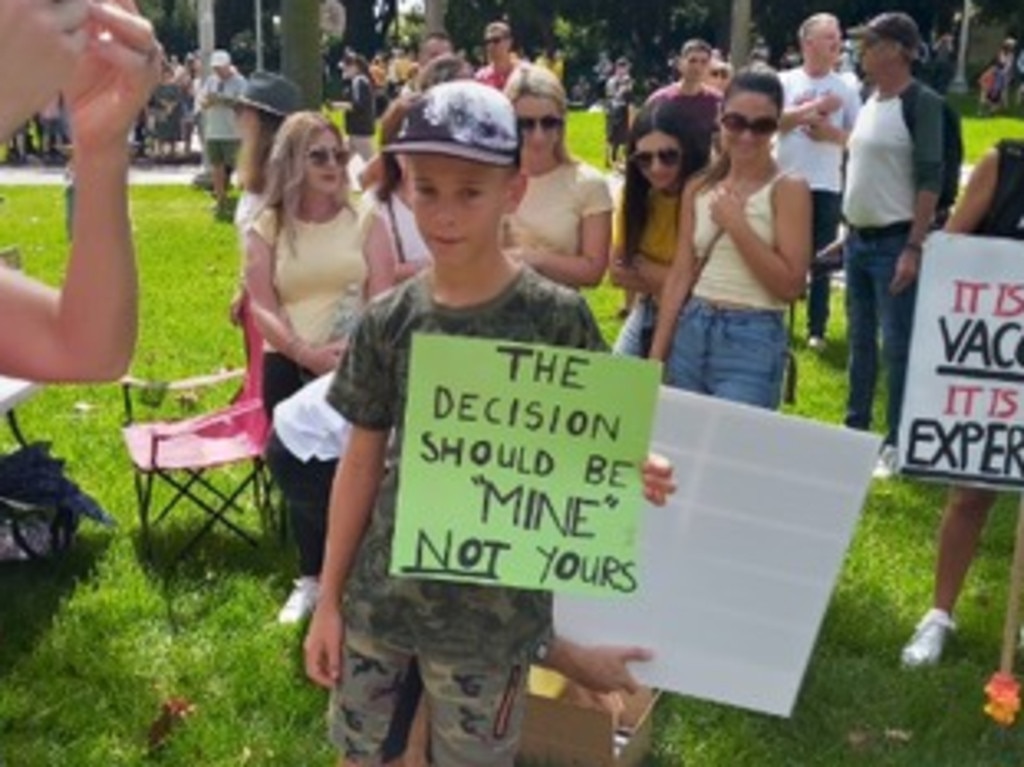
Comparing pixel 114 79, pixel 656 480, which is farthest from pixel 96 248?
pixel 656 480

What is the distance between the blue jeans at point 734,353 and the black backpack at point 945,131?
2.09m

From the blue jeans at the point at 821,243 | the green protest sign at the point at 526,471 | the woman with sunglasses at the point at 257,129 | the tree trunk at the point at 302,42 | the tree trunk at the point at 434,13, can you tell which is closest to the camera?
the green protest sign at the point at 526,471

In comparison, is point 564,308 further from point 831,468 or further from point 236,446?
point 236,446

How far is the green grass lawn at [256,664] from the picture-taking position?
382cm

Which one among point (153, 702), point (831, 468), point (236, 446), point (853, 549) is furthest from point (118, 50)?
point (853, 549)

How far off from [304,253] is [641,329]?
45.9 inches

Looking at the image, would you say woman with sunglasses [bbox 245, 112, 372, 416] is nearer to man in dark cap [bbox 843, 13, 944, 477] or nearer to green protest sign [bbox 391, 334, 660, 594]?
green protest sign [bbox 391, 334, 660, 594]

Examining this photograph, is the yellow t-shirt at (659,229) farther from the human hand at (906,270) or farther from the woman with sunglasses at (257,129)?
the human hand at (906,270)

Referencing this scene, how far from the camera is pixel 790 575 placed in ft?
10.3

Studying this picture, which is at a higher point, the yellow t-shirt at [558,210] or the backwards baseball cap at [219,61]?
the backwards baseball cap at [219,61]

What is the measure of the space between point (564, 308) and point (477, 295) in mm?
162

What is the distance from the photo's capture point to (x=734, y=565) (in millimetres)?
3166

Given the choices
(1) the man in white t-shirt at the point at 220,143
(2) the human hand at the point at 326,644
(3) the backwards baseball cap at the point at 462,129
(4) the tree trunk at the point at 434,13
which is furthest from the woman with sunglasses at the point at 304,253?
(4) the tree trunk at the point at 434,13

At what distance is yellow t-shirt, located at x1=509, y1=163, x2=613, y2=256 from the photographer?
4578 mm
